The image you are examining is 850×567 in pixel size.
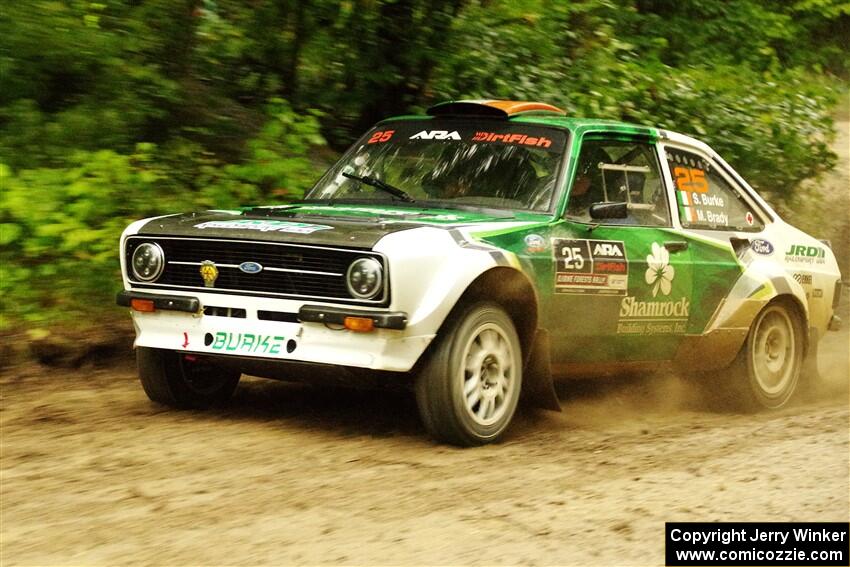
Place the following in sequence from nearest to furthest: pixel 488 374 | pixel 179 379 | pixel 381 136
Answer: pixel 488 374, pixel 179 379, pixel 381 136

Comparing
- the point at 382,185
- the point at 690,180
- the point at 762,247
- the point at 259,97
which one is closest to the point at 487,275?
the point at 382,185

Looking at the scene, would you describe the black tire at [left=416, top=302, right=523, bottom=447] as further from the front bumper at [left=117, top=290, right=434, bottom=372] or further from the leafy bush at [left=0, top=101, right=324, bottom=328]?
the leafy bush at [left=0, top=101, right=324, bottom=328]

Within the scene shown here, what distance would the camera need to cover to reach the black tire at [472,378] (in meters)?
6.08

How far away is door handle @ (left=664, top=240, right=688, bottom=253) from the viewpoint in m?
7.53

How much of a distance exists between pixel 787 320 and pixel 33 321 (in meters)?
4.86

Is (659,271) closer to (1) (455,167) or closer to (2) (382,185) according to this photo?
(1) (455,167)

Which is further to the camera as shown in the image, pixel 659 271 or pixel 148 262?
pixel 659 271

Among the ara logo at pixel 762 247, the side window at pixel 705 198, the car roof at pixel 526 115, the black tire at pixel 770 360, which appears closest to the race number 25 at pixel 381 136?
the car roof at pixel 526 115

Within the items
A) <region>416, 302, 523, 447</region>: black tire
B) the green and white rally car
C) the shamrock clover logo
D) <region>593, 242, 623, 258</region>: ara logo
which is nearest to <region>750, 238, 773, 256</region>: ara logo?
the green and white rally car

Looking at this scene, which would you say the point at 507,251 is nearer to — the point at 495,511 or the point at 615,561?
the point at 495,511

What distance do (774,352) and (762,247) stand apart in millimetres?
758

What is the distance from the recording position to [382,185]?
7363 mm

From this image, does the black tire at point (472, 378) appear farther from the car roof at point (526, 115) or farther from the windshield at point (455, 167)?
the car roof at point (526, 115)

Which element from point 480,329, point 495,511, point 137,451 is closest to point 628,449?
point 480,329
